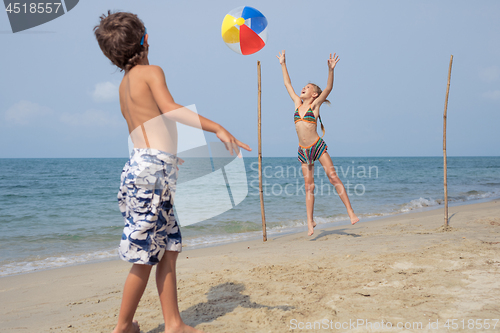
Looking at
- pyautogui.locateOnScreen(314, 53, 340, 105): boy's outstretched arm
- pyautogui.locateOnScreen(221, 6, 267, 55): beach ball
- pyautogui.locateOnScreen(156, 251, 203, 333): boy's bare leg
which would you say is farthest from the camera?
pyautogui.locateOnScreen(221, 6, 267, 55): beach ball

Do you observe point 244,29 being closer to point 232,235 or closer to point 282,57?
point 282,57

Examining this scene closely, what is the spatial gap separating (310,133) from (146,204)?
3500mm

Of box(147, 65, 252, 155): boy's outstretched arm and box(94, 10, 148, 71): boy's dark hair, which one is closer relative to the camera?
box(147, 65, 252, 155): boy's outstretched arm

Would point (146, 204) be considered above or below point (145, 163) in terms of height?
below

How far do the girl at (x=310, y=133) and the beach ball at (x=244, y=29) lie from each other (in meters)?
0.47

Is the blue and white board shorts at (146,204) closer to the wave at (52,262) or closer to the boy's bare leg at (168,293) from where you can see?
the boy's bare leg at (168,293)

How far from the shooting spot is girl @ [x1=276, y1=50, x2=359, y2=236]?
489 cm

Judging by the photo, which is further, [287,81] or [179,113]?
[287,81]

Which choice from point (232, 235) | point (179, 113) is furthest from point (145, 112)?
point (232, 235)

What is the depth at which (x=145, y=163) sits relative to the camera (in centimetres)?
191

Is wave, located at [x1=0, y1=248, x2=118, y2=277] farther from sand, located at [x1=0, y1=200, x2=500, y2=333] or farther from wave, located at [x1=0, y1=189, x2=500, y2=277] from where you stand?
sand, located at [x1=0, y1=200, x2=500, y2=333]

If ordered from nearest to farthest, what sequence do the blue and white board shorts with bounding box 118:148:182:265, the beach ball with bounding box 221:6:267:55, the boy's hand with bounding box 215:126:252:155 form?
the boy's hand with bounding box 215:126:252:155
the blue and white board shorts with bounding box 118:148:182:265
the beach ball with bounding box 221:6:267:55

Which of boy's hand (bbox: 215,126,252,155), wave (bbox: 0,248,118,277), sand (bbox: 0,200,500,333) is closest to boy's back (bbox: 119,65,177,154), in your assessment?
boy's hand (bbox: 215,126,252,155)

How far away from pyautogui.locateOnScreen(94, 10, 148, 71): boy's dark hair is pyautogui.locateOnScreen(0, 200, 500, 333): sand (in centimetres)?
178
